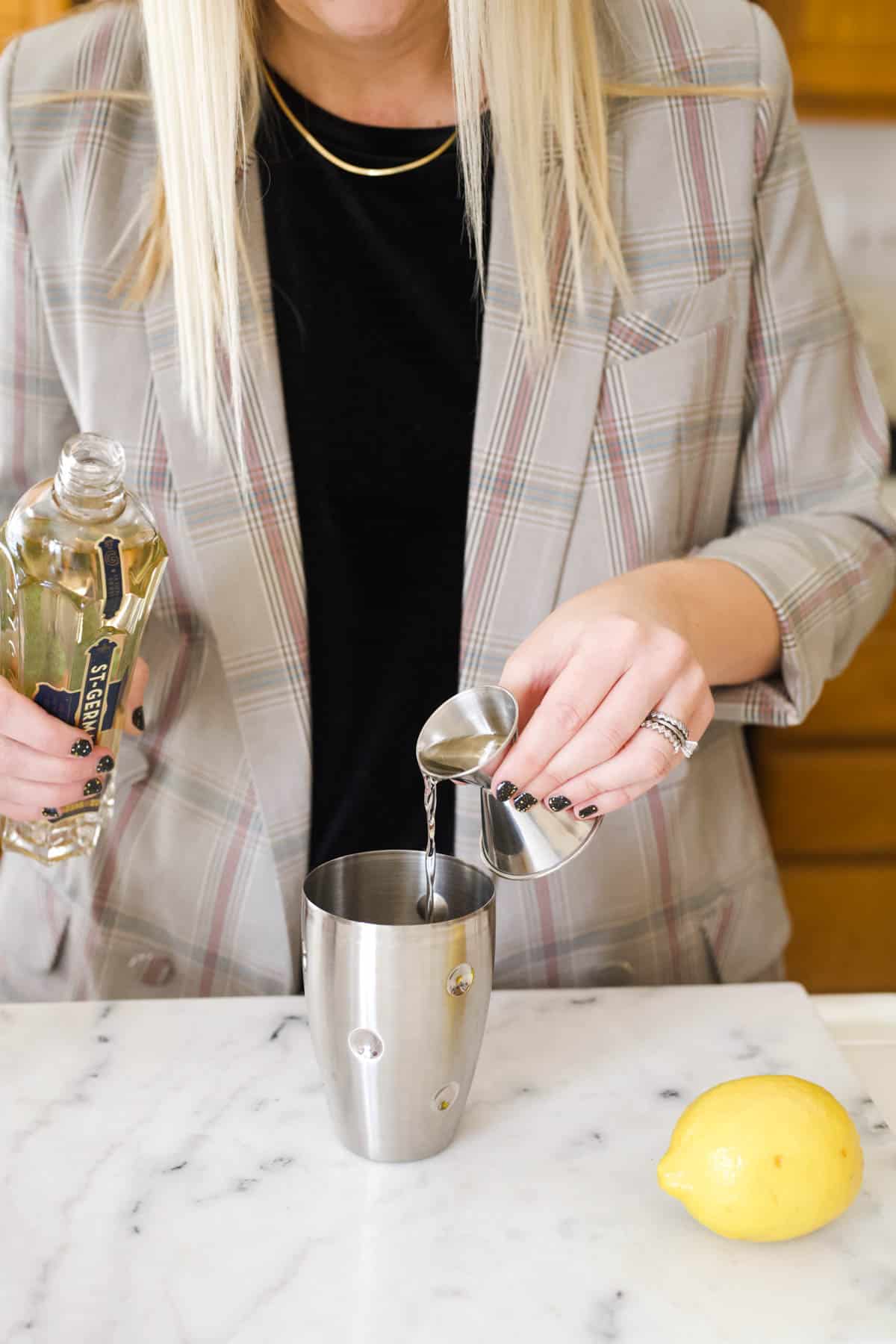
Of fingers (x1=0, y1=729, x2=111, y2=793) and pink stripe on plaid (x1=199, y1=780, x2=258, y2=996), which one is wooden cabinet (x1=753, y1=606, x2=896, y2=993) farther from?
fingers (x1=0, y1=729, x2=111, y2=793)

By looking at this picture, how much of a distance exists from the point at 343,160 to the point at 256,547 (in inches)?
11.9

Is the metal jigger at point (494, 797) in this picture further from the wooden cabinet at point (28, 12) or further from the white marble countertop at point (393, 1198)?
the wooden cabinet at point (28, 12)

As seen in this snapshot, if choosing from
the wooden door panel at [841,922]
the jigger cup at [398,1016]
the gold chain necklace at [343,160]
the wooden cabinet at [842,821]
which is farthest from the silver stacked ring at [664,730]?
the wooden door panel at [841,922]

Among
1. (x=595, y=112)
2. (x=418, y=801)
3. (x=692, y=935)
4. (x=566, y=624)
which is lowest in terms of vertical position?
(x=692, y=935)

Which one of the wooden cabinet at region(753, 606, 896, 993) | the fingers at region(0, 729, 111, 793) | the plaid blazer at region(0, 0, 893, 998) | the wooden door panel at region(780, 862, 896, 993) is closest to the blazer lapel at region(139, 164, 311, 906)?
the plaid blazer at region(0, 0, 893, 998)

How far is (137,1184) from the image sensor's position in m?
0.63

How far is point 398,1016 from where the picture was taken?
24.7 inches

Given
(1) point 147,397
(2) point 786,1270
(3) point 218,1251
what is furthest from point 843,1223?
(1) point 147,397

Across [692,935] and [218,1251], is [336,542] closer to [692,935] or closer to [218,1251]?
[692,935]

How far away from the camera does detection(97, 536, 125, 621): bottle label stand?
73 cm

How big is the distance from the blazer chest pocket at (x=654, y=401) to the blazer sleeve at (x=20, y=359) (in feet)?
1.37

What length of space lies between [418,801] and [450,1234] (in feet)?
1.44

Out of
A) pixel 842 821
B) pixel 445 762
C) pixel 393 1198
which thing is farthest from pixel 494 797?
pixel 842 821

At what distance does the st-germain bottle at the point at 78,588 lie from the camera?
718 mm
